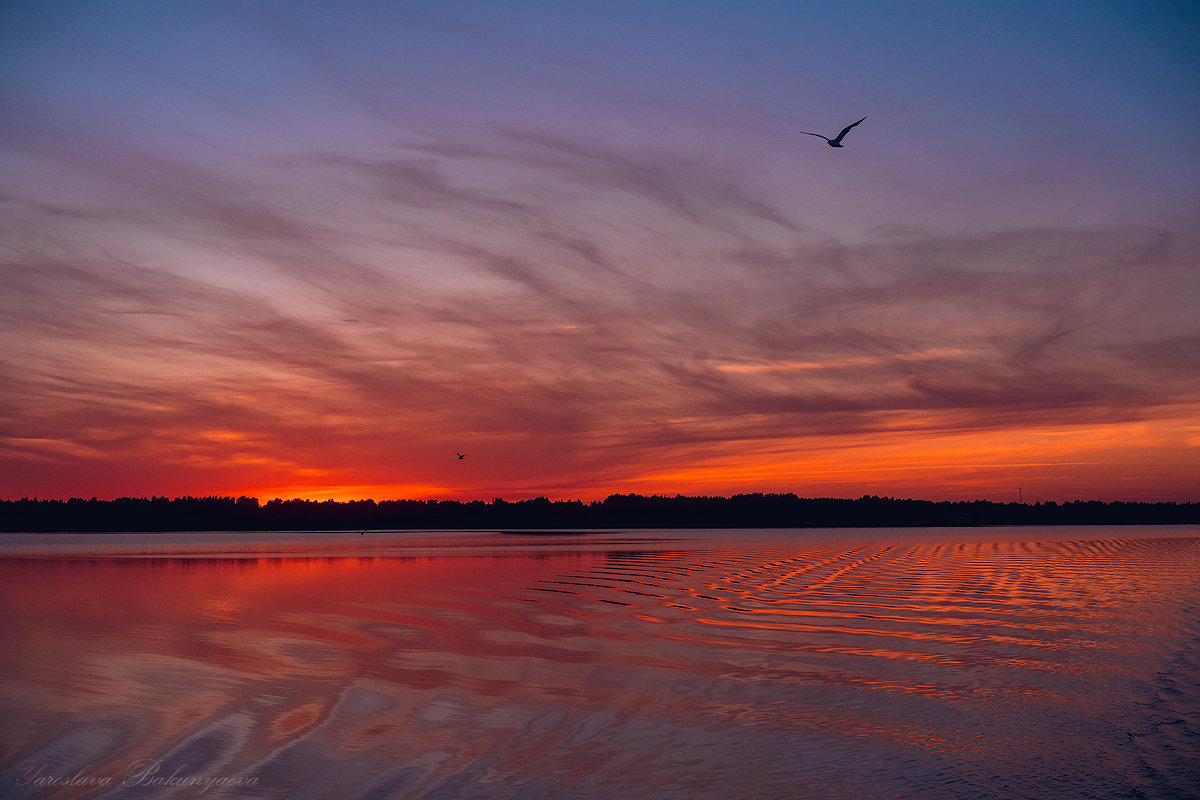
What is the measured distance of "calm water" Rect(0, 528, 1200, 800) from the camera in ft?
33.3

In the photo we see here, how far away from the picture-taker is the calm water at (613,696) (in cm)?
1016

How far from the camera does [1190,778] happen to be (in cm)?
971

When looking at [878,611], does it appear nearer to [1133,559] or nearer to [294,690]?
[294,690]

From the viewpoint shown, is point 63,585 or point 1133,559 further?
point 1133,559

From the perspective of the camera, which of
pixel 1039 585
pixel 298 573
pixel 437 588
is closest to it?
pixel 1039 585

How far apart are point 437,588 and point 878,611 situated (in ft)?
57.9

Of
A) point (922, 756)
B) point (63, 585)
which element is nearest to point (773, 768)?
point (922, 756)

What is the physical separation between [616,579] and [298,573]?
60.7 feet

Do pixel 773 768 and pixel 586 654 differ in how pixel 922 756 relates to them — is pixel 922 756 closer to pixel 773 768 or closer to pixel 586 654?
pixel 773 768

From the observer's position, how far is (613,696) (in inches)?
569

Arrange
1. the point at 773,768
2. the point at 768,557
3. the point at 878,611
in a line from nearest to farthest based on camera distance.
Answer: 1. the point at 773,768
2. the point at 878,611
3. the point at 768,557

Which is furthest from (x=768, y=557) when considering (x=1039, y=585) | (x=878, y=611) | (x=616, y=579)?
(x=878, y=611)

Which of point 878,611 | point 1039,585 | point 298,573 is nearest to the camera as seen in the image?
point 878,611

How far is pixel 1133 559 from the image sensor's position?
158ft
